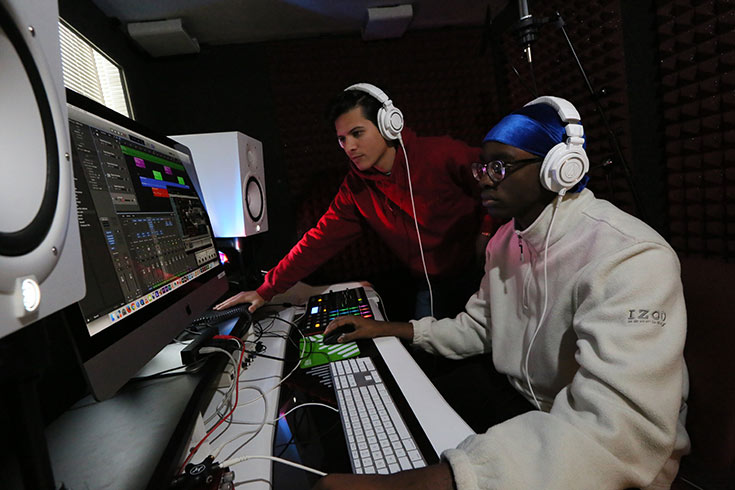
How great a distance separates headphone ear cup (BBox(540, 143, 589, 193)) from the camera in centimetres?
80

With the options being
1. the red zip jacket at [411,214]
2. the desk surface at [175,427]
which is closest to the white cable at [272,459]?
the desk surface at [175,427]

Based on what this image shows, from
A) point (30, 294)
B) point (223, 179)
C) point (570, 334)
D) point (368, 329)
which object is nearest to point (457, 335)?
point (368, 329)

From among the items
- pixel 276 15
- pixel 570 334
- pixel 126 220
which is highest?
pixel 276 15

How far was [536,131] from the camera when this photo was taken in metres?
0.87

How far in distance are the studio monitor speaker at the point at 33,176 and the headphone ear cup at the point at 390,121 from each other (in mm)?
1182

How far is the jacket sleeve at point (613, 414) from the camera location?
0.56 meters

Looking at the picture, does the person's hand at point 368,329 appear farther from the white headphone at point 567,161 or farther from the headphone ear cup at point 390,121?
the headphone ear cup at point 390,121

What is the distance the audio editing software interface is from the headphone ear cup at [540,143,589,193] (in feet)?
3.08

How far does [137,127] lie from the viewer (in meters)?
0.91

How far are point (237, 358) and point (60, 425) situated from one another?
0.43 m

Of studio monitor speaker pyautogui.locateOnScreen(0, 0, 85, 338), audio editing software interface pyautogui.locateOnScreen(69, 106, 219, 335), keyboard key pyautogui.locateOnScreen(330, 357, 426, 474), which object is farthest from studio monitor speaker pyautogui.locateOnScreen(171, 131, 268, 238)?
studio monitor speaker pyautogui.locateOnScreen(0, 0, 85, 338)

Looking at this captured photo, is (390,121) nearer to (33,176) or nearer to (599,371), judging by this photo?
(599,371)

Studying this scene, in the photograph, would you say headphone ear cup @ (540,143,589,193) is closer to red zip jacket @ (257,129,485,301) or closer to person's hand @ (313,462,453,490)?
person's hand @ (313,462,453,490)

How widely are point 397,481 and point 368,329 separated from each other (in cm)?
59
